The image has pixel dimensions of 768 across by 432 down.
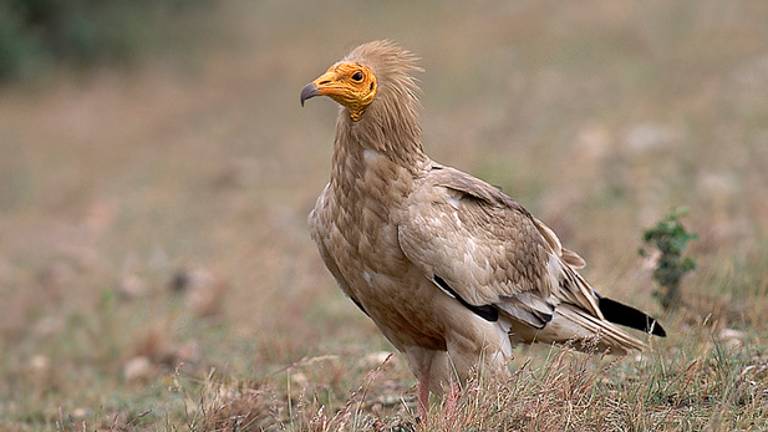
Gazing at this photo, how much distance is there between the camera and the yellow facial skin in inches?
210

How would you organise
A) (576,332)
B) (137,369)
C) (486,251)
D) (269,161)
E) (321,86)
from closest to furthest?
(321,86) < (486,251) < (576,332) < (137,369) < (269,161)

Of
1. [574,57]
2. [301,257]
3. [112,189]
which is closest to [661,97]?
[574,57]

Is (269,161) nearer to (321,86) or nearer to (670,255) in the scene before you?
(670,255)

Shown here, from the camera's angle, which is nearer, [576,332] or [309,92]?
[309,92]

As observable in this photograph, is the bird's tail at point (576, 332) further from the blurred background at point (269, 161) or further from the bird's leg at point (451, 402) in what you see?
the blurred background at point (269, 161)

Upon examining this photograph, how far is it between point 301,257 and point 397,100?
A: 265 inches

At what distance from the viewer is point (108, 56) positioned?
22625mm

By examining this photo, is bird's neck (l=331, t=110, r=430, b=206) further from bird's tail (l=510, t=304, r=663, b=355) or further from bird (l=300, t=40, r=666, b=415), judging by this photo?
bird's tail (l=510, t=304, r=663, b=355)

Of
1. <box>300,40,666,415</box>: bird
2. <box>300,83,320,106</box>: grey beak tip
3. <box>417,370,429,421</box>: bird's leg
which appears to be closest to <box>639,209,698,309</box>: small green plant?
<box>300,40,666,415</box>: bird

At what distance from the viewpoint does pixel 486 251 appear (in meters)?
5.70

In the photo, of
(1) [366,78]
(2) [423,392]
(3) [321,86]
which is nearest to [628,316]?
(2) [423,392]

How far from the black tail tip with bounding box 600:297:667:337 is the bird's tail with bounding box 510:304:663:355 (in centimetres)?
8

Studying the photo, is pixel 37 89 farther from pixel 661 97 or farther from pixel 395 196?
pixel 395 196

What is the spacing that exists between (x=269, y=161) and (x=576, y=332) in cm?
1139
